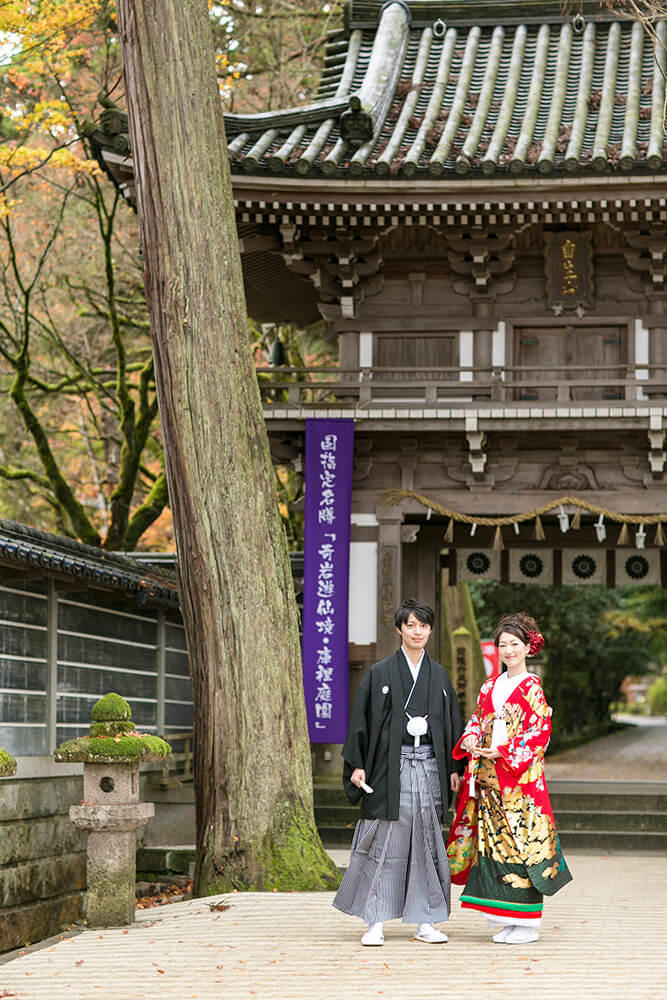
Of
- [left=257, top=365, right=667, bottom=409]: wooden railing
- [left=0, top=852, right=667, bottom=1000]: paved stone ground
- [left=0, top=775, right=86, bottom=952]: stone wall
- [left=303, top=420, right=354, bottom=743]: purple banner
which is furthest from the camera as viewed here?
[left=303, top=420, right=354, bottom=743]: purple banner

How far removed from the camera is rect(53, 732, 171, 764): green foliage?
7.83m

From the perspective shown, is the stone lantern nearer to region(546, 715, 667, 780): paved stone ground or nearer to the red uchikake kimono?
the red uchikake kimono

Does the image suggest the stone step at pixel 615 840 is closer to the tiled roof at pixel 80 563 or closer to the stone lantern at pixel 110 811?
the tiled roof at pixel 80 563

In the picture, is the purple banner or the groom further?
the purple banner

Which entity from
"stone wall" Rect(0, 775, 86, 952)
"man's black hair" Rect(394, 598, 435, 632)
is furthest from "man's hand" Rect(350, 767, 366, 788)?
"stone wall" Rect(0, 775, 86, 952)

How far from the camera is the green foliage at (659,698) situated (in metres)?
61.1

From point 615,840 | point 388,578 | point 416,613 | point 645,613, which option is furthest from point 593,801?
point 645,613

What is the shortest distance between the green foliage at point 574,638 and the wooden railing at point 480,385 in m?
11.4

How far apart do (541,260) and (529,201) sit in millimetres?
1338

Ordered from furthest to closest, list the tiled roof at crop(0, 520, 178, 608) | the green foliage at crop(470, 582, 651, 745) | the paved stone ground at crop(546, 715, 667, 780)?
the green foliage at crop(470, 582, 651, 745) < the paved stone ground at crop(546, 715, 667, 780) < the tiled roof at crop(0, 520, 178, 608)

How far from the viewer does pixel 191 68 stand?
30.1 feet

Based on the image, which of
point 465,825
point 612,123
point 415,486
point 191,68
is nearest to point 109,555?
point 415,486

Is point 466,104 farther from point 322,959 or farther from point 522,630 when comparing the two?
point 322,959

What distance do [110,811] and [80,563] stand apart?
3.02 m
